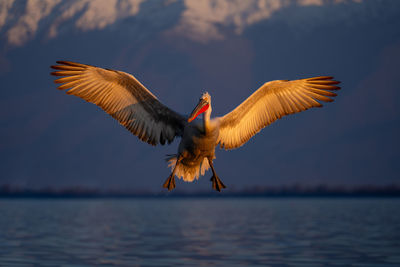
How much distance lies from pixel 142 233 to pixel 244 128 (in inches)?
912

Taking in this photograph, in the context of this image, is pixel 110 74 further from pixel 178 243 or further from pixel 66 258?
pixel 178 243

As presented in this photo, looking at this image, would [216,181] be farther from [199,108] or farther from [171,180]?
[199,108]

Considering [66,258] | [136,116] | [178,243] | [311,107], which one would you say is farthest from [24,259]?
[311,107]

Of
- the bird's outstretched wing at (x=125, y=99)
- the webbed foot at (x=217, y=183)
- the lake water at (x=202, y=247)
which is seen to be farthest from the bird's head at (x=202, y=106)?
the lake water at (x=202, y=247)

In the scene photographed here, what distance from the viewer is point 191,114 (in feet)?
40.1

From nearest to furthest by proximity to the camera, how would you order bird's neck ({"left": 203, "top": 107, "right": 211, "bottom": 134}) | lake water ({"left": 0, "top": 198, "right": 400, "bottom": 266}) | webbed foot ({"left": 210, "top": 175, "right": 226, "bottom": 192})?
bird's neck ({"left": 203, "top": 107, "right": 211, "bottom": 134}) → webbed foot ({"left": 210, "top": 175, "right": 226, "bottom": 192}) → lake water ({"left": 0, "top": 198, "right": 400, "bottom": 266})

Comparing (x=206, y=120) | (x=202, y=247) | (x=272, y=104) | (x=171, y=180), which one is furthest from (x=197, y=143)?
(x=202, y=247)

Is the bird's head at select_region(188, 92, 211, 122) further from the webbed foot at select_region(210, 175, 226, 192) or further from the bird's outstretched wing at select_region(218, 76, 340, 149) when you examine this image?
the webbed foot at select_region(210, 175, 226, 192)

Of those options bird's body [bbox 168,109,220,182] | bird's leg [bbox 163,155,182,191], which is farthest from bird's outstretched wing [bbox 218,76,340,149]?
bird's leg [bbox 163,155,182,191]

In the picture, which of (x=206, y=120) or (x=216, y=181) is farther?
(x=216, y=181)

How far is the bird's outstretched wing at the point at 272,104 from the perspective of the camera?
45.3ft

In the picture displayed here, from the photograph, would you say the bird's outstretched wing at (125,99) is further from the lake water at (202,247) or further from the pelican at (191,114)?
Result: the lake water at (202,247)

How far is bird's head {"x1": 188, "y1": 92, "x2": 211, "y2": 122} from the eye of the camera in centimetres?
1212

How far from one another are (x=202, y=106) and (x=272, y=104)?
2.50 m
